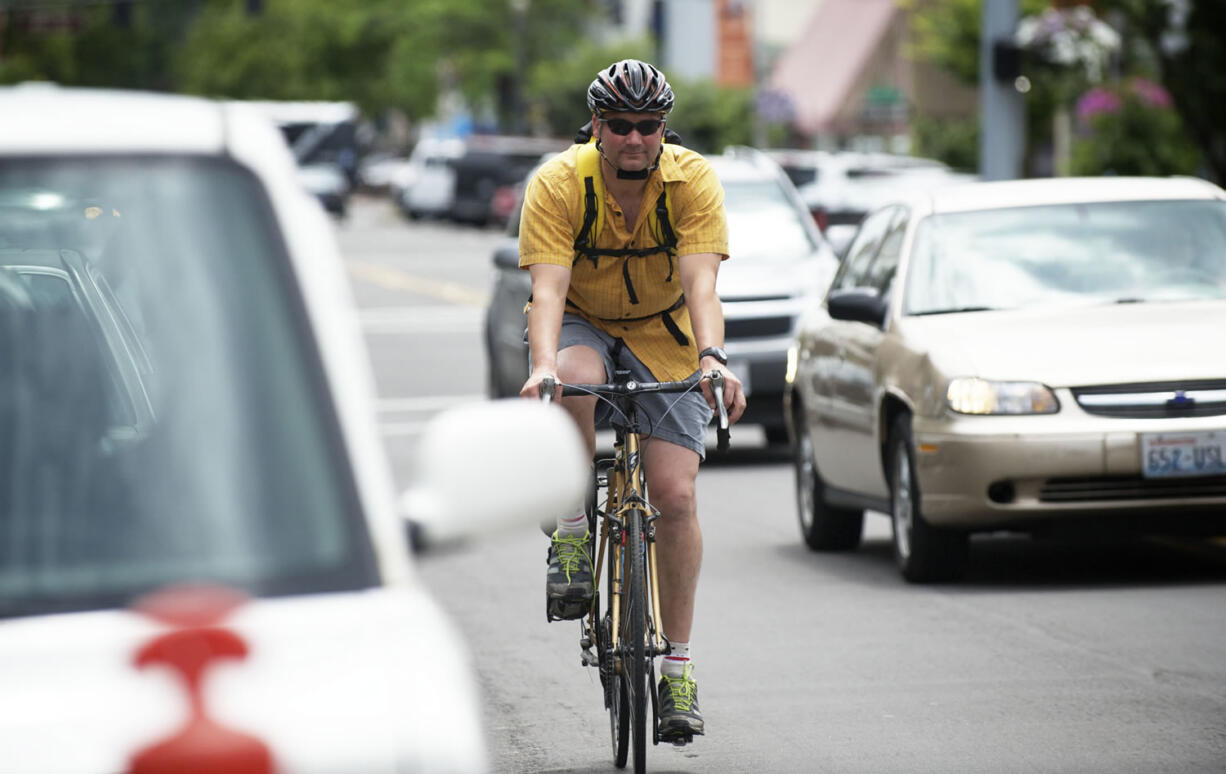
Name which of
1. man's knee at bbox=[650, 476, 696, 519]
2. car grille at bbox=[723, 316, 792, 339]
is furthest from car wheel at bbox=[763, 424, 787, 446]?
man's knee at bbox=[650, 476, 696, 519]

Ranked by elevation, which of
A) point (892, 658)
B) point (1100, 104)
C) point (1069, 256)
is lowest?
point (892, 658)

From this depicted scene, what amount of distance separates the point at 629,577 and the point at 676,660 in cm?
29

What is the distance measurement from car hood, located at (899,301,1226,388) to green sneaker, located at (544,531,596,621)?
10.5 ft

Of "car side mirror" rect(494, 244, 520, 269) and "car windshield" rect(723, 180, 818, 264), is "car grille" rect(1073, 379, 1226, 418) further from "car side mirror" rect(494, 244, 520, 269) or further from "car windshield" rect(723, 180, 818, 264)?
"car side mirror" rect(494, 244, 520, 269)

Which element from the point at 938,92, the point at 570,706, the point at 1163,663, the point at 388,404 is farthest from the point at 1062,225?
the point at 938,92

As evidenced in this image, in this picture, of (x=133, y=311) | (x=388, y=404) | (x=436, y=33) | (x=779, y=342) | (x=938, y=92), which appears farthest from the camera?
(x=436, y=33)

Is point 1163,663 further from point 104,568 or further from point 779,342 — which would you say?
point 779,342

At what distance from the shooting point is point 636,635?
5832mm

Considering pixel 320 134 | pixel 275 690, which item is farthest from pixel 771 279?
pixel 320 134

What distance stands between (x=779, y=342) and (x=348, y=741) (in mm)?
11759

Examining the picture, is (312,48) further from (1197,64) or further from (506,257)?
(506,257)

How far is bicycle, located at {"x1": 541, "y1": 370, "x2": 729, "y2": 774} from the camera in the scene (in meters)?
5.86

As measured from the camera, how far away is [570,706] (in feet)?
23.9

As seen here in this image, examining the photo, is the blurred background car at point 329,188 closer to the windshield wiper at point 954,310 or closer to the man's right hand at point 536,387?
the windshield wiper at point 954,310
